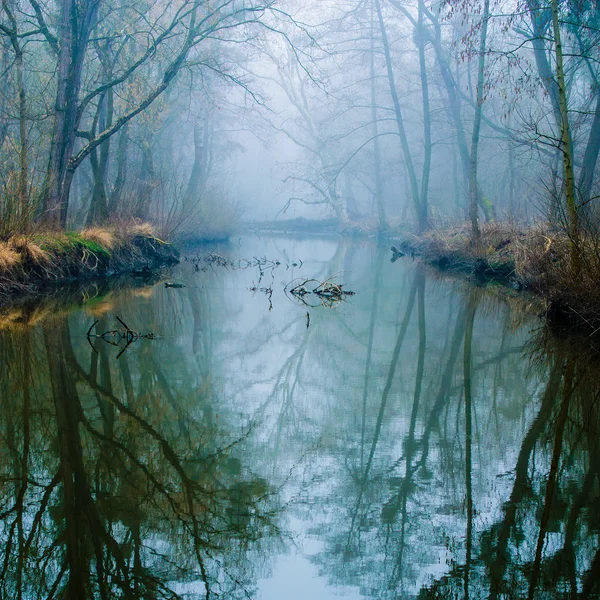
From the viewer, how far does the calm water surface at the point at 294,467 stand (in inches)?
102

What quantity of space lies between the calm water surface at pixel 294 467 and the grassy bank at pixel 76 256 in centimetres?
238

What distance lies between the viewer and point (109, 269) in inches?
533

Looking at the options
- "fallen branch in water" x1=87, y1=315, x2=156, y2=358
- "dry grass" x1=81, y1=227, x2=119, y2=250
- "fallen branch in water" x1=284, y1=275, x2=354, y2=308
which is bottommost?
"fallen branch in water" x1=87, y1=315, x2=156, y2=358

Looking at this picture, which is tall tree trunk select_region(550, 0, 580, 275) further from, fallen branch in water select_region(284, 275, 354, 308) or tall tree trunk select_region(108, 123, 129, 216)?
tall tree trunk select_region(108, 123, 129, 216)

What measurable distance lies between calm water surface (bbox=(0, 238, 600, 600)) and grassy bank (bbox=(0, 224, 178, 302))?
2384mm

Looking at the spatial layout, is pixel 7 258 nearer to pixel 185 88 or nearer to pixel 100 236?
pixel 100 236

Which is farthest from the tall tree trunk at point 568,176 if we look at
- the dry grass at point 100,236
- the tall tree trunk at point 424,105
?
the tall tree trunk at point 424,105

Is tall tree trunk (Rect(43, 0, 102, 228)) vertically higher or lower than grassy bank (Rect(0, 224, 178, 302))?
higher

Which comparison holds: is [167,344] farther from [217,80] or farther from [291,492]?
[217,80]

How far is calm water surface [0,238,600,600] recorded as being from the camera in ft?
8.52

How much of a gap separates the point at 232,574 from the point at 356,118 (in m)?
44.8

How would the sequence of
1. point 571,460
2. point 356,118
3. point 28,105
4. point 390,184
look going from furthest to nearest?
point 390,184 → point 356,118 → point 28,105 → point 571,460

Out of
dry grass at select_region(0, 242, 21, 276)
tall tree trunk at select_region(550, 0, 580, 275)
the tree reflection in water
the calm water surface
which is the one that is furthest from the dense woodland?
the tree reflection in water

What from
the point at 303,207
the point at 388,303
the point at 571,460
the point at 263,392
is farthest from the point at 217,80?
the point at 303,207
